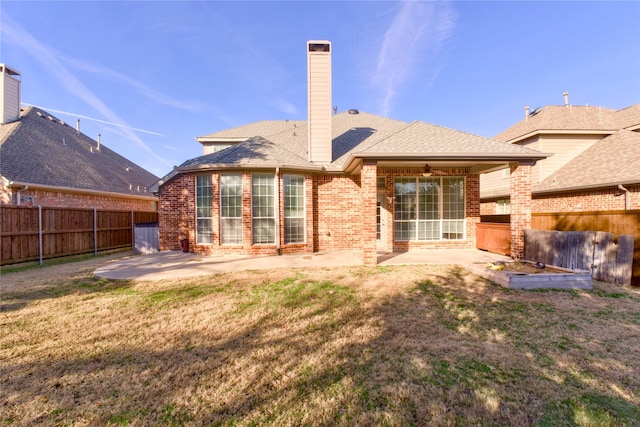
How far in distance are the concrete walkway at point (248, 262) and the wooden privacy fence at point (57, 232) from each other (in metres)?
3.03

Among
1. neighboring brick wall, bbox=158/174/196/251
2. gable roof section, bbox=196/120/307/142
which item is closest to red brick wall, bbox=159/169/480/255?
neighboring brick wall, bbox=158/174/196/251

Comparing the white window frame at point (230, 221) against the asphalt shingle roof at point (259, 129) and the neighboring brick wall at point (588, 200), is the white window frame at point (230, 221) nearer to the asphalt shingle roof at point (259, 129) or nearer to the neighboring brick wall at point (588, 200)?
the asphalt shingle roof at point (259, 129)

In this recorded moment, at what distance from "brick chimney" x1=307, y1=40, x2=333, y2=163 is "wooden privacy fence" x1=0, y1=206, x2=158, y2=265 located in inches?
379

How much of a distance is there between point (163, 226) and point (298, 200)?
5965 mm

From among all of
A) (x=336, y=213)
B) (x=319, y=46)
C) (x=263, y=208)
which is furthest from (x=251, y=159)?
(x=319, y=46)

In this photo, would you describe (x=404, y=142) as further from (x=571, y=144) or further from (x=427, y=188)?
(x=571, y=144)

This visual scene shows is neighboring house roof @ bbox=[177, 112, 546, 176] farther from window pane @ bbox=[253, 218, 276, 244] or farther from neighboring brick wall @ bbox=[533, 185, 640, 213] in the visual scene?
neighboring brick wall @ bbox=[533, 185, 640, 213]

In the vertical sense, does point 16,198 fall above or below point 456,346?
above

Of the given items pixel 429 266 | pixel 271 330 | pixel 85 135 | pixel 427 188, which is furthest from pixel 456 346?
pixel 85 135

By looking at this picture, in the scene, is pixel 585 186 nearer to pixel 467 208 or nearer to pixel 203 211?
pixel 467 208

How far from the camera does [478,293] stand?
5.36 meters

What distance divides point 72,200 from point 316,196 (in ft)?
40.6

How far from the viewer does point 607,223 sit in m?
6.76

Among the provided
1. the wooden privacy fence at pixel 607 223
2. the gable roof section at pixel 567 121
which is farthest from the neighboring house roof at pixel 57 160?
the gable roof section at pixel 567 121
